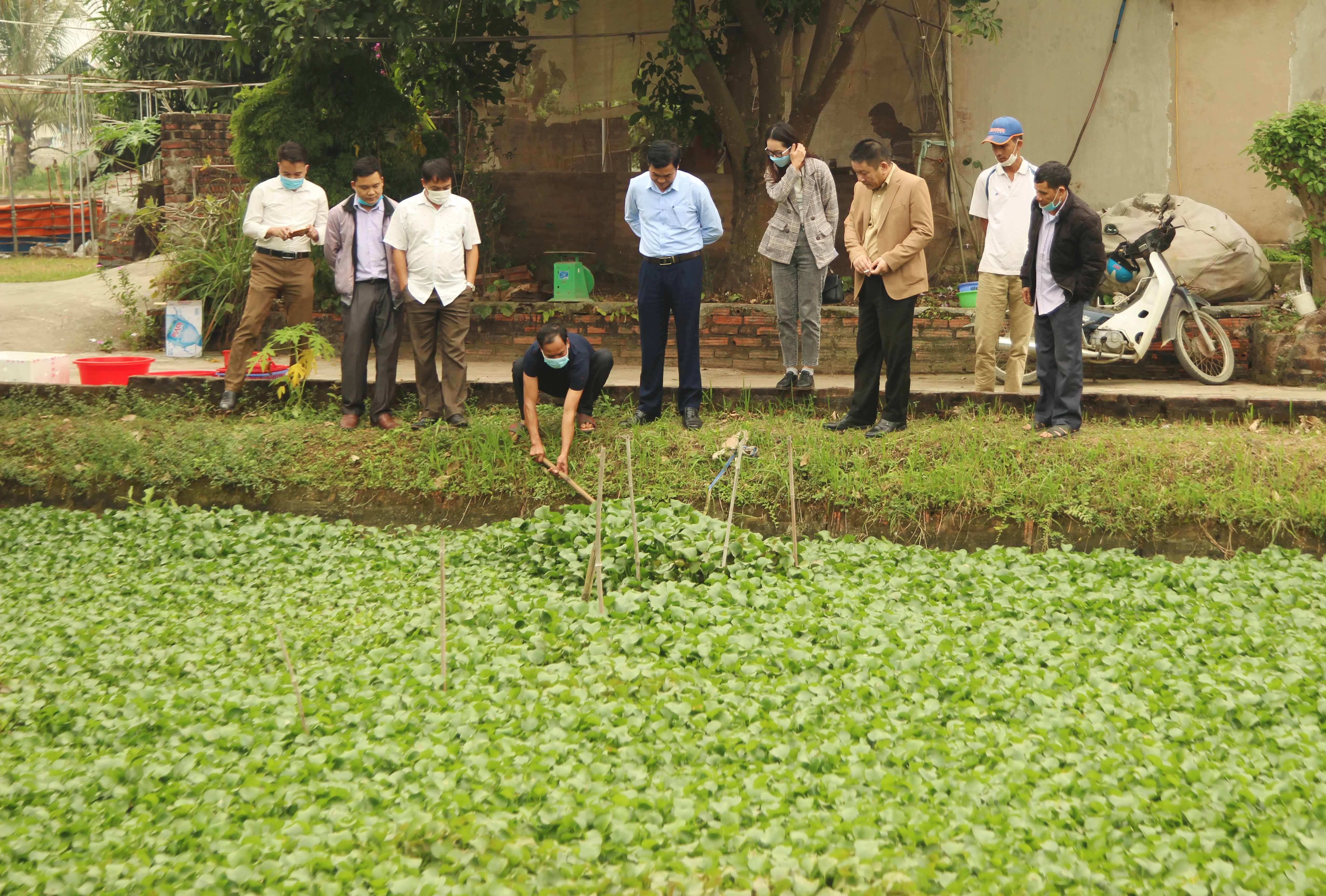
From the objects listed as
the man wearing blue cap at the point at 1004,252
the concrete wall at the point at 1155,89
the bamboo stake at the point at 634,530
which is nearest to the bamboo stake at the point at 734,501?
the bamboo stake at the point at 634,530

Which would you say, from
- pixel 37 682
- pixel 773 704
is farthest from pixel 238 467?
pixel 773 704

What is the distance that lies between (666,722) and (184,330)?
790 centimetres

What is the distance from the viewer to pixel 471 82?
1093 centimetres

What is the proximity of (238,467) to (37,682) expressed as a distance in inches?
115

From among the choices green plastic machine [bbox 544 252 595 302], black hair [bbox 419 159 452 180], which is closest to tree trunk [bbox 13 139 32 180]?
green plastic machine [bbox 544 252 595 302]

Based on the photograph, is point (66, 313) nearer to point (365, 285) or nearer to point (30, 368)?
point (30, 368)

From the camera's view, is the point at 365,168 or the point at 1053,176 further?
the point at 365,168

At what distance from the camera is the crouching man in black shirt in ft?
22.4

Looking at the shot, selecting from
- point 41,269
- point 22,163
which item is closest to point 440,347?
point 41,269

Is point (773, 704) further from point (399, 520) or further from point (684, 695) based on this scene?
point (399, 520)

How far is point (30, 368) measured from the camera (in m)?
8.66

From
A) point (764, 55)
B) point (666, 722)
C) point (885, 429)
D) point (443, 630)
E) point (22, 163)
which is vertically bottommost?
point (666, 722)

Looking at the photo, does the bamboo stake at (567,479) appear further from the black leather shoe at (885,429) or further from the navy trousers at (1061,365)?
the navy trousers at (1061,365)

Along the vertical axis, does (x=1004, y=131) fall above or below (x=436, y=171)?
above
